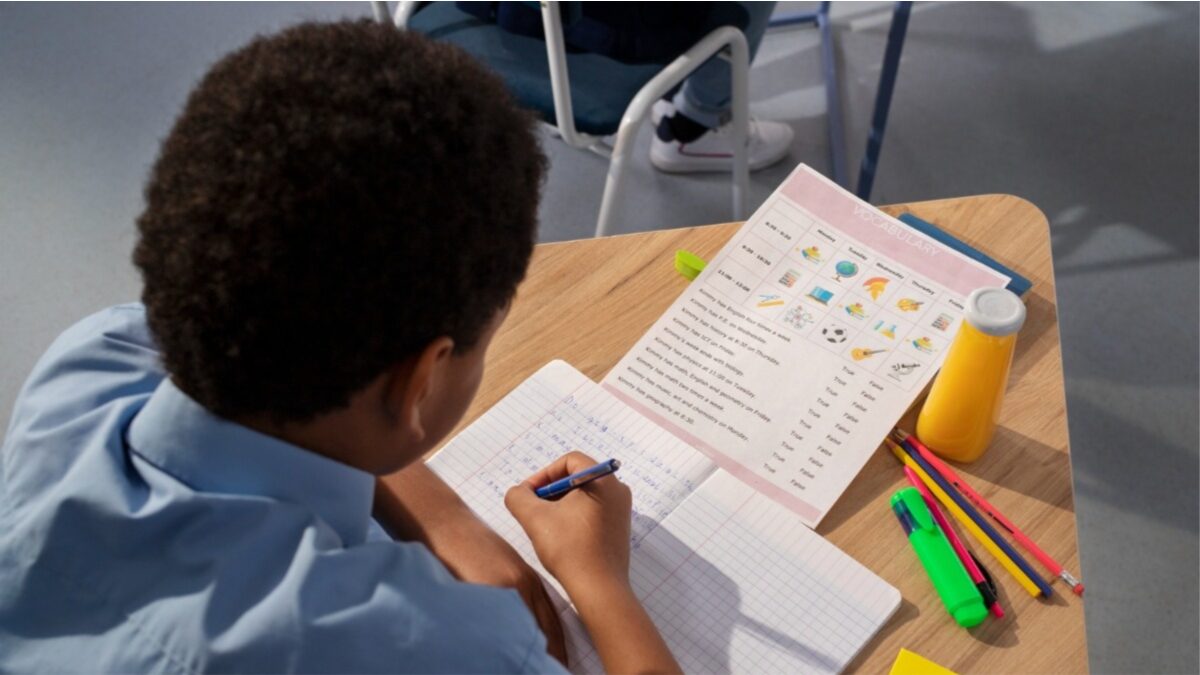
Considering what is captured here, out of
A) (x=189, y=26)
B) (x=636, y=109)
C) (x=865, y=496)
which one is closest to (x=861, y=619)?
(x=865, y=496)

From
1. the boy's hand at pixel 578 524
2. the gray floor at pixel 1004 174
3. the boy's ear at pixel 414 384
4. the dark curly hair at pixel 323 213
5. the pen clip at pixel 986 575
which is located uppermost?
the dark curly hair at pixel 323 213

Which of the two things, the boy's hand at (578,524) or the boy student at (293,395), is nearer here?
the boy student at (293,395)

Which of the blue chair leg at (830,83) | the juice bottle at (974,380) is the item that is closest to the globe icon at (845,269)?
the juice bottle at (974,380)

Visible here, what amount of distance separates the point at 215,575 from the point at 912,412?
0.58 meters

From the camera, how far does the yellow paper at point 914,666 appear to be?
0.79 meters

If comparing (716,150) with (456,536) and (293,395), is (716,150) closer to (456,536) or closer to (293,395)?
(456,536)

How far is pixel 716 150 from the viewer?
228 cm

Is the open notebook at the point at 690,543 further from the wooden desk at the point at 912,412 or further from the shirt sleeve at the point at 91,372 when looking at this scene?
the shirt sleeve at the point at 91,372

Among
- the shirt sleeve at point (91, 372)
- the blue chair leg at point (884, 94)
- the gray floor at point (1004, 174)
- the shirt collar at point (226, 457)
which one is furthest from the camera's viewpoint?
the blue chair leg at point (884, 94)

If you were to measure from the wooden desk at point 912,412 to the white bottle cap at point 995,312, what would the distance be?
138mm

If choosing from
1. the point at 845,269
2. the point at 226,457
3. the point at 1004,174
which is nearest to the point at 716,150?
the point at 1004,174

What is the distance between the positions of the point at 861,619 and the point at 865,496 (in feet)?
0.38

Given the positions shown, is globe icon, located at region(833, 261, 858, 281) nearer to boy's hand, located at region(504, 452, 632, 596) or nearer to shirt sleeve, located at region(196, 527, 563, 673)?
boy's hand, located at region(504, 452, 632, 596)

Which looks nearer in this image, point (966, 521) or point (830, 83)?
point (966, 521)
